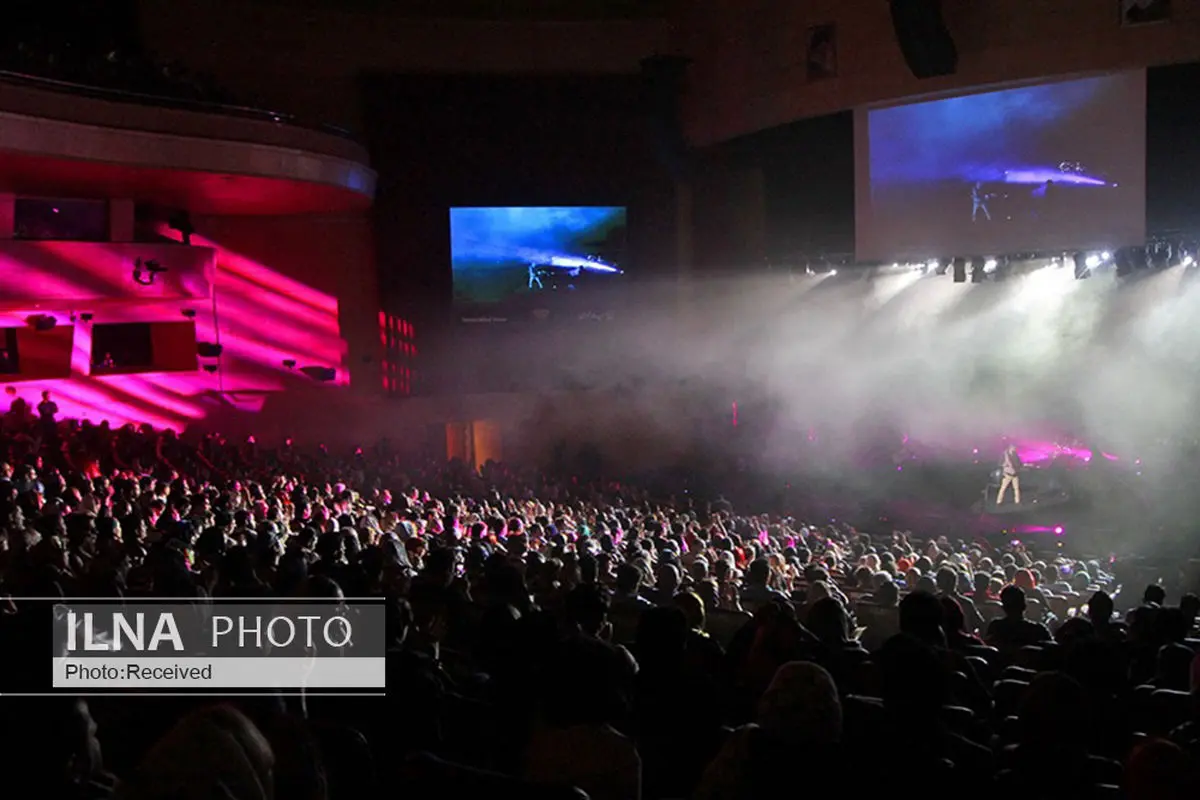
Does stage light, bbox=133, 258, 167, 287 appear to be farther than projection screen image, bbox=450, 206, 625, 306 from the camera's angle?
No

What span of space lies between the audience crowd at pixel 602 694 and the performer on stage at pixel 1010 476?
31.2 feet

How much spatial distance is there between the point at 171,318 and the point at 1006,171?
13.1 meters

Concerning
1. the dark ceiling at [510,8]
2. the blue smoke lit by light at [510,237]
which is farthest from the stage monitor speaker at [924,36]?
the blue smoke lit by light at [510,237]

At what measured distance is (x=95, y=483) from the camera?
9.59 metres

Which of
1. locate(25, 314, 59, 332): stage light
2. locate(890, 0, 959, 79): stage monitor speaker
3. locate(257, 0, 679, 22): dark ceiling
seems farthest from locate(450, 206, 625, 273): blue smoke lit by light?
locate(890, 0, 959, 79): stage monitor speaker

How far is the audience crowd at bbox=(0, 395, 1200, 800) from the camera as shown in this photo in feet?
7.87

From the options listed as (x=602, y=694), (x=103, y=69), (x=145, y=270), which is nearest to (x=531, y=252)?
(x=145, y=270)

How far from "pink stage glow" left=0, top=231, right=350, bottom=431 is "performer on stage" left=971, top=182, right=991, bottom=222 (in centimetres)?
1122

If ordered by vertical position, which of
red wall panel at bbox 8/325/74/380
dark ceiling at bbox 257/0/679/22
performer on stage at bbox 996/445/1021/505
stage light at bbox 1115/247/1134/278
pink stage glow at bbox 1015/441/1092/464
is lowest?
performer on stage at bbox 996/445/1021/505

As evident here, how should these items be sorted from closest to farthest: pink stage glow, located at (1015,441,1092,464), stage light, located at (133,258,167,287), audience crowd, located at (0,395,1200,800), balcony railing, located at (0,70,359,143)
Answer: audience crowd, located at (0,395,1200,800) → balcony railing, located at (0,70,359,143) → stage light, located at (133,258,167,287) → pink stage glow, located at (1015,441,1092,464)

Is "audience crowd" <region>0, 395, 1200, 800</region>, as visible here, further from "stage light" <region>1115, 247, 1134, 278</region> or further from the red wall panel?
Answer: "stage light" <region>1115, 247, 1134, 278</region>

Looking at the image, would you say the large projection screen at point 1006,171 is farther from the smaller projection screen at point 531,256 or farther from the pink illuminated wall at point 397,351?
the pink illuminated wall at point 397,351

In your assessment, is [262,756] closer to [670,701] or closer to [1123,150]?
[670,701]

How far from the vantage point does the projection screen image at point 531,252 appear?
20391mm
